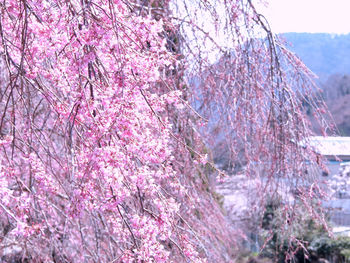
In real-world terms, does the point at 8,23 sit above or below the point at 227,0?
below

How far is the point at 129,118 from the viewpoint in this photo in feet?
4.54

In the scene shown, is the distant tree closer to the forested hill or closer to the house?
the house

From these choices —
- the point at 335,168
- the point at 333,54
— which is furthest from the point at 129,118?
the point at 333,54

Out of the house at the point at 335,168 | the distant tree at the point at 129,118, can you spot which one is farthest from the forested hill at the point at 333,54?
the distant tree at the point at 129,118

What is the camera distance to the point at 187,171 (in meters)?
3.41

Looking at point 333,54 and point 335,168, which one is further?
point 333,54

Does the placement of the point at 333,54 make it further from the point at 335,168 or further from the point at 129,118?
the point at 129,118

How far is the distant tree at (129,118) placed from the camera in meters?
1.44

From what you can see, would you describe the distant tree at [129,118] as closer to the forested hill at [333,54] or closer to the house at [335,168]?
the house at [335,168]

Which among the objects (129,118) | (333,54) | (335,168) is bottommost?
(335,168)

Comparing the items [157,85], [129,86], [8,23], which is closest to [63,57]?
[129,86]

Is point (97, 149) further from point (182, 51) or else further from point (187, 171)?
point (182, 51)

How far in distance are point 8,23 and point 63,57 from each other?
0.83 meters

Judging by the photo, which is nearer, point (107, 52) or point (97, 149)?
point (97, 149)
